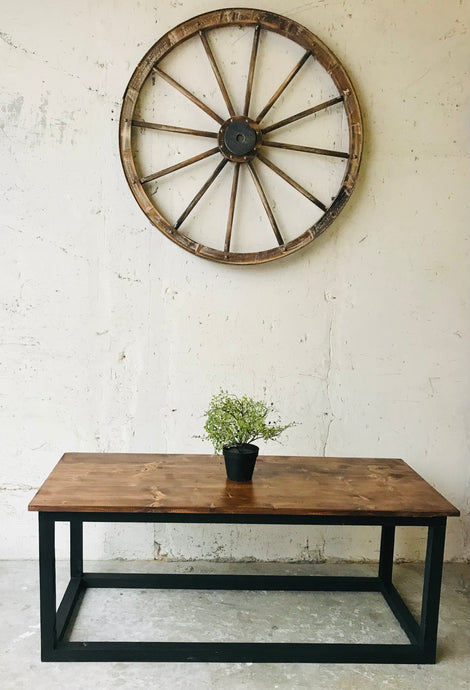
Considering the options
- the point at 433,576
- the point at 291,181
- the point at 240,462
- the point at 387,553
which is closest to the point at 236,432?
the point at 240,462

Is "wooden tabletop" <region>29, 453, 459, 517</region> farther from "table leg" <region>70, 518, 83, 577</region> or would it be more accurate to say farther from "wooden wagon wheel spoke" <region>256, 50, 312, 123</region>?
"wooden wagon wheel spoke" <region>256, 50, 312, 123</region>

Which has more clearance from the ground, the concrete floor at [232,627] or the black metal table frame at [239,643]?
the black metal table frame at [239,643]

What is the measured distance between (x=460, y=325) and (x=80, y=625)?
246 cm

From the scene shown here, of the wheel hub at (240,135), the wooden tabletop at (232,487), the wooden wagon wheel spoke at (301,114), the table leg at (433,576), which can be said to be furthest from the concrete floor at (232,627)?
the wooden wagon wheel spoke at (301,114)

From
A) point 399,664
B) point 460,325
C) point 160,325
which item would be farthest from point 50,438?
point 460,325

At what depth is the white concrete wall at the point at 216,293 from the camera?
10.6 feet

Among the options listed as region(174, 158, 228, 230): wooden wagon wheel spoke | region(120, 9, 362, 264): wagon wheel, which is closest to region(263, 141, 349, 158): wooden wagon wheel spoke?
region(120, 9, 362, 264): wagon wheel

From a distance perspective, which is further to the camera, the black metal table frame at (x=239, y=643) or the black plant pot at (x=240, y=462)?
the black plant pot at (x=240, y=462)

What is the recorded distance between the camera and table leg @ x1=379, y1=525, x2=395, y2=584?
3189 mm

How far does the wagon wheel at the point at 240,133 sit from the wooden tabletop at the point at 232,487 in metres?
1.11

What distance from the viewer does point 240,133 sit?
3.20 metres

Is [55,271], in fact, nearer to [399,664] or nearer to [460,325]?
[460,325]

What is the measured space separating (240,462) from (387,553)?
1082 millimetres

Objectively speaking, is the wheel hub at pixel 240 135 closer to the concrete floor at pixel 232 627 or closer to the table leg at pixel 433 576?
the table leg at pixel 433 576
